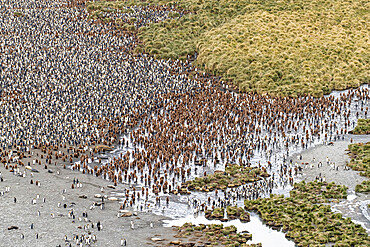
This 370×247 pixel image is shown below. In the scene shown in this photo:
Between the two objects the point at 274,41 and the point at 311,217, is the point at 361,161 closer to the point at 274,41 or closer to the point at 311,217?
the point at 311,217

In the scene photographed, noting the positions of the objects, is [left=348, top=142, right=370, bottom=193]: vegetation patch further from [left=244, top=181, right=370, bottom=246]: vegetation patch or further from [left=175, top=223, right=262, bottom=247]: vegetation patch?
[left=175, top=223, right=262, bottom=247]: vegetation patch

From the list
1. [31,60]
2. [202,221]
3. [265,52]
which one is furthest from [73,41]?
[202,221]

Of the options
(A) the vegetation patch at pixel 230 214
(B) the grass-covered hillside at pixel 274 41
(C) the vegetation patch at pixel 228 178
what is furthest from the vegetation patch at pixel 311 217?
(B) the grass-covered hillside at pixel 274 41

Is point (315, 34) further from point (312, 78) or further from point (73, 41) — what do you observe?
point (73, 41)

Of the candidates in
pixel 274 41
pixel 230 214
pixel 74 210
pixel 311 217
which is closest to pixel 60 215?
pixel 74 210

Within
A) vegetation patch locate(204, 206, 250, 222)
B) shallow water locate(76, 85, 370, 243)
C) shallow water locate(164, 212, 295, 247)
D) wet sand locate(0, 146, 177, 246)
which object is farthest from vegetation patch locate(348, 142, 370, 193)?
wet sand locate(0, 146, 177, 246)
